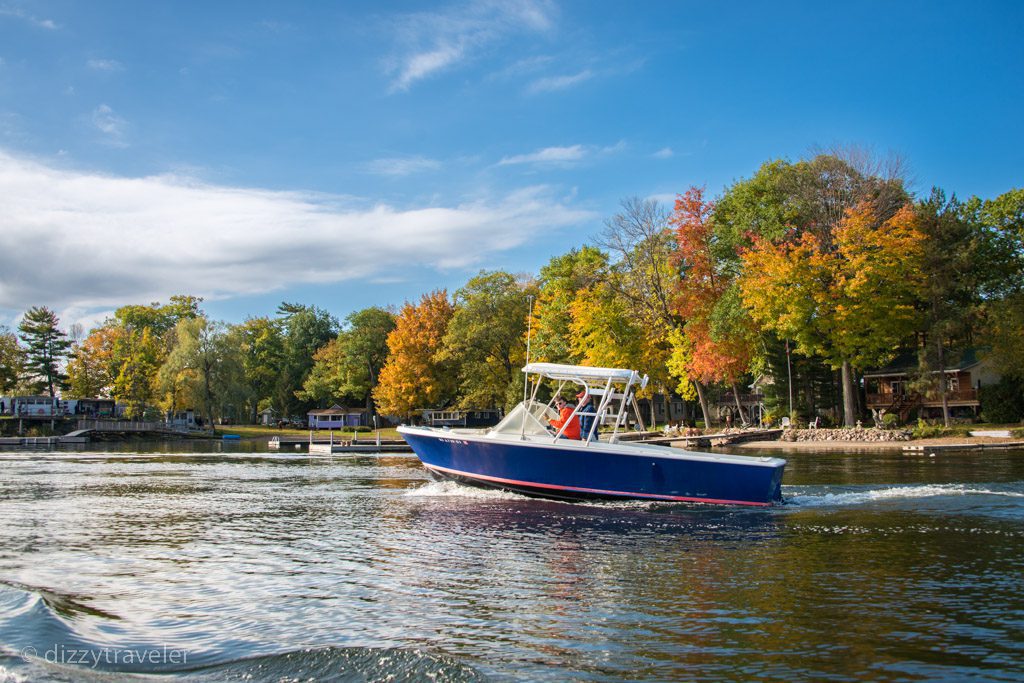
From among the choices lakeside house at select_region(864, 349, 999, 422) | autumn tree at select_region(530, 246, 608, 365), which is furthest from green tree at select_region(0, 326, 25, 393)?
lakeside house at select_region(864, 349, 999, 422)

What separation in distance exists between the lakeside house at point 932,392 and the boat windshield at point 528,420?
3387 centimetres

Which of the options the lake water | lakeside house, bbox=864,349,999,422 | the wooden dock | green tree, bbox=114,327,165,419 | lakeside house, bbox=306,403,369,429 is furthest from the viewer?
lakeside house, bbox=306,403,369,429

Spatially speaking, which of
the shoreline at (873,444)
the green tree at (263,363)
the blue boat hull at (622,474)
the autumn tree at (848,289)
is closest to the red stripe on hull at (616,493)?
the blue boat hull at (622,474)

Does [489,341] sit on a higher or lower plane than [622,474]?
higher

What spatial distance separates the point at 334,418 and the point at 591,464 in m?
71.4

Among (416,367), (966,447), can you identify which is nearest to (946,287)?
(966,447)

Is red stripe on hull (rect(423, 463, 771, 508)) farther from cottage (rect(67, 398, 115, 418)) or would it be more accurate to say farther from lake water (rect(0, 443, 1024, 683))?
cottage (rect(67, 398, 115, 418))

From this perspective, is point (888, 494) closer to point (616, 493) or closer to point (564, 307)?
point (616, 493)

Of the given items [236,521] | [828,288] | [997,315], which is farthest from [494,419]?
[236,521]

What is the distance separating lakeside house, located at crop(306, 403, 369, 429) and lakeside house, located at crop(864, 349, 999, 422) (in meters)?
53.0

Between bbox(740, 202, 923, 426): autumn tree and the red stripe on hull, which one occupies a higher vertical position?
bbox(740, 202, 923, 426): autumn tree

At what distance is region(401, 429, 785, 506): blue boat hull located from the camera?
17750 mm

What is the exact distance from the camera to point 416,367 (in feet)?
234

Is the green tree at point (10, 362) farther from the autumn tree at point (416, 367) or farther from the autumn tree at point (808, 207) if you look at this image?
the autumn tree at point (808, 207)
